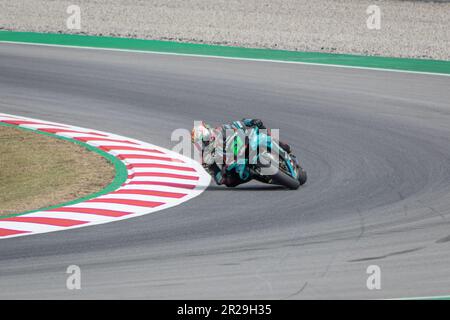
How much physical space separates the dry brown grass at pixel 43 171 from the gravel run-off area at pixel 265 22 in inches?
407

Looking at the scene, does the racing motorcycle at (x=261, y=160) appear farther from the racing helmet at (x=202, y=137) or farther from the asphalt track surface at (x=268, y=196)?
the racing helmet at (x=202, y=137)

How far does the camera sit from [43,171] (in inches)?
632

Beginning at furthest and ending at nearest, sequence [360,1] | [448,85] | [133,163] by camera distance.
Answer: [360,1]
[448,85]
[133,163]

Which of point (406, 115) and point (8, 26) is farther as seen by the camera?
point (8, 26)

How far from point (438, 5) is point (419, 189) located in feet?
56.8

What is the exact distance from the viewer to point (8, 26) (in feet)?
96.6

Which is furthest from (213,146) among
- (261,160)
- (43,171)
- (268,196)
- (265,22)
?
(265,22)

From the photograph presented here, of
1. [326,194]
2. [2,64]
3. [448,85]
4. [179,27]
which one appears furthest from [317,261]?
[179,27]

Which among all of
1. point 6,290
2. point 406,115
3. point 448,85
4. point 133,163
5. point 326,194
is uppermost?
point 448,85

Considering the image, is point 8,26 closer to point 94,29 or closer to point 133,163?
point 94,29

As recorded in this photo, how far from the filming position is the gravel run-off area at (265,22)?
1054 inches

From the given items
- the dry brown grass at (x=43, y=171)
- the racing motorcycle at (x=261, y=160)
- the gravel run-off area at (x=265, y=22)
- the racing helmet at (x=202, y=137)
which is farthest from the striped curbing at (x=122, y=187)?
the gravel run-off area at (x=265, y=22)

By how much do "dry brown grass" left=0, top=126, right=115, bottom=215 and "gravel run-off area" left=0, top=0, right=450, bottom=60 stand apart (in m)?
10.3

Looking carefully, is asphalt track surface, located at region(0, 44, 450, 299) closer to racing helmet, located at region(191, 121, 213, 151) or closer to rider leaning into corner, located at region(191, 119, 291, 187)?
rider leaning into corner, located at region(191, 119, 291, 187)
